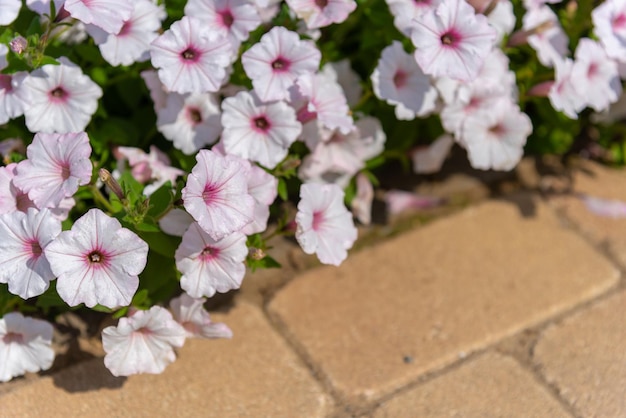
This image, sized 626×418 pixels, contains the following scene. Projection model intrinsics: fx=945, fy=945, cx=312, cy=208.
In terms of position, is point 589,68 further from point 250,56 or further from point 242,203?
point 242,203

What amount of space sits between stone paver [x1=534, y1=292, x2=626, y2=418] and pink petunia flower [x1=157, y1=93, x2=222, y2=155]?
3.04 feet

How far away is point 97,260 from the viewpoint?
179cm

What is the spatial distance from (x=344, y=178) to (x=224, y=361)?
568mm

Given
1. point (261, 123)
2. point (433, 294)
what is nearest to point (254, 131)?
point (261, 123)

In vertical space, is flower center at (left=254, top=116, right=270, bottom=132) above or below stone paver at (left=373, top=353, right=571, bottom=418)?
above

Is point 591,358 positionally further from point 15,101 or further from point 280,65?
point 15,101

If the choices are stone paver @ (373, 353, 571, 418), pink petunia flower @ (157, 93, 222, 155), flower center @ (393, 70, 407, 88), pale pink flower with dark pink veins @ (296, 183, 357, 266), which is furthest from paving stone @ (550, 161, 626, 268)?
pink petunia flower @ (157, 93, 222, 155)

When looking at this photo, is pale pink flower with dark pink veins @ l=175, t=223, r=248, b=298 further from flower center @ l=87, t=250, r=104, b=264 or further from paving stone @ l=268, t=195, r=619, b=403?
paving stone @ l=268, t=195, r=619, b=403

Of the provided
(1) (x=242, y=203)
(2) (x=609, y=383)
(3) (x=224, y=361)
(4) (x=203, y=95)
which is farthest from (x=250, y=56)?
(2) (x=609, y=383)

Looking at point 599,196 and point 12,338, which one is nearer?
point 12,338

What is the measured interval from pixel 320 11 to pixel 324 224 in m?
0.48

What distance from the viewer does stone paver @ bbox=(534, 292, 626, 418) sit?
6.91 feet

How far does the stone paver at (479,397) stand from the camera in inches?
81.3

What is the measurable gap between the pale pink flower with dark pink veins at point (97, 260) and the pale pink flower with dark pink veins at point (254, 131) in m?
0.39
